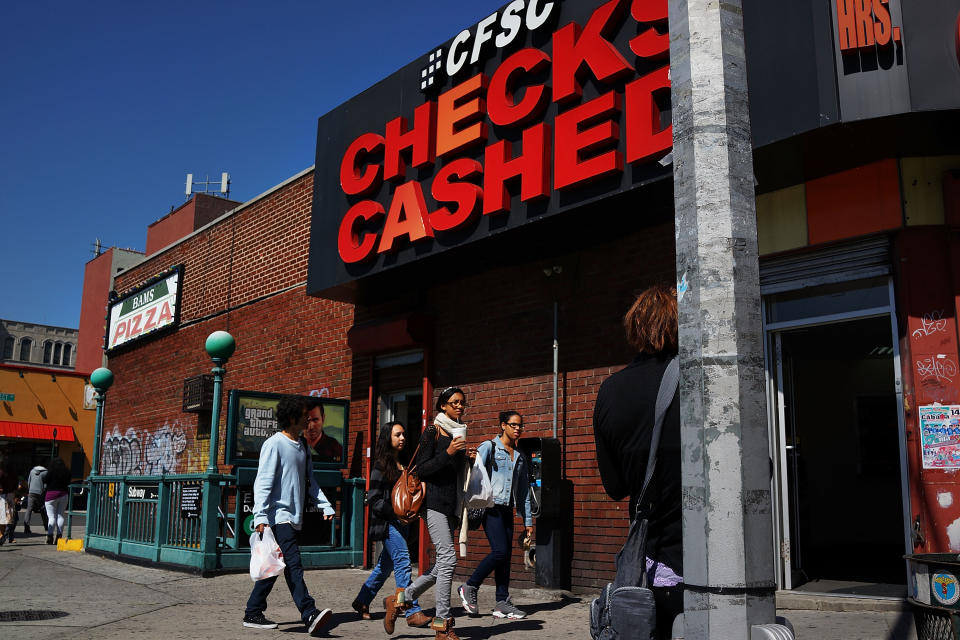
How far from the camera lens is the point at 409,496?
6656mm

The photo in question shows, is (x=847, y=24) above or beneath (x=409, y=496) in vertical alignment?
above

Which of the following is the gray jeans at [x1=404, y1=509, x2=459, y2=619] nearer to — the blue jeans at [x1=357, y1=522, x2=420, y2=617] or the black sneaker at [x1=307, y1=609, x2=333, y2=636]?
the blue jeans at [x1=357, y1=522, x2=420, y2=617]

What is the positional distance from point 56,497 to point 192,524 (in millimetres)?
6694

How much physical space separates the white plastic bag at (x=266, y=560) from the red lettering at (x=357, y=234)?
516cm

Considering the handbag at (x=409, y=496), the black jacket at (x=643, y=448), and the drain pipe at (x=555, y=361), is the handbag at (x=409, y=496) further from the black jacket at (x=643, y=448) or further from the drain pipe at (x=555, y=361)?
the black jacket at (x=643, y=448)

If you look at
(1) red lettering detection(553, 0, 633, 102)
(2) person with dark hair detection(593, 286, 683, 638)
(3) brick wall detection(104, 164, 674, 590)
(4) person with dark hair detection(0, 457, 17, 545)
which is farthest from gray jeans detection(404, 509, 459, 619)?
(4) person with dark hair detection(0, 457, 17, 545)

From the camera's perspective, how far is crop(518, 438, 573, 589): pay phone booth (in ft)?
29.1

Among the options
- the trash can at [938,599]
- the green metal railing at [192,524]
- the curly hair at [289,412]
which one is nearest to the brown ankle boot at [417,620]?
the curly hair at [289,412]

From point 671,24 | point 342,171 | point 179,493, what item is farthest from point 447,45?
A: point 671,24

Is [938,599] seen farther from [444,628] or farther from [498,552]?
[498,552]

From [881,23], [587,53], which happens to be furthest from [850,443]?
[881,23]

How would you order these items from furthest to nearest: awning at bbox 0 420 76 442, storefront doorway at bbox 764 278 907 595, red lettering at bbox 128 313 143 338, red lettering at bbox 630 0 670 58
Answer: awning at bbox 0 420 76 442
red lettering at bbox 128 313 143 338
storefront doorway at bbox 764 278 907 595
red lettering at bbox 630 0 670 58

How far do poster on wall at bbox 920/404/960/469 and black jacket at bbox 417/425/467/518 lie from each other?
3753 mm

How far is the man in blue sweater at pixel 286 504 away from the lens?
6.67 metres
